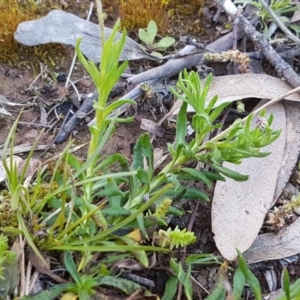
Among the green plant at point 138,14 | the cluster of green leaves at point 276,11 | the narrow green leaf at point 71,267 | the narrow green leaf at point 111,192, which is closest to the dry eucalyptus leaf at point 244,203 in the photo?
the narrow green leaf at point 111,192

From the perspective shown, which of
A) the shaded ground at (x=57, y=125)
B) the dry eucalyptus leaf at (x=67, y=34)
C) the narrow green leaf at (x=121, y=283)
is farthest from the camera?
the dry eucalyptus leaf at (x=67, y=34)

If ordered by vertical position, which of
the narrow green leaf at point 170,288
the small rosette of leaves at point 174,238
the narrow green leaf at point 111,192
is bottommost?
the narrow green leaf at point 170,288

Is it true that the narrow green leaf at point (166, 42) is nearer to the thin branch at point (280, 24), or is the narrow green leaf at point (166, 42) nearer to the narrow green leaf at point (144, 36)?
the narrow green leaf at point (144, 36)

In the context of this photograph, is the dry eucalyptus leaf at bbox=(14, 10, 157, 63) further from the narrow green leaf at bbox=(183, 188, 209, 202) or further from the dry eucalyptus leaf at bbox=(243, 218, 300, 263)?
the dry eucalyptus leaf at bbox=(243, 218, 300, 263)

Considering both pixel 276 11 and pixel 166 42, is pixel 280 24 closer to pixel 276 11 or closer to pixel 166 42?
pixel 276 11

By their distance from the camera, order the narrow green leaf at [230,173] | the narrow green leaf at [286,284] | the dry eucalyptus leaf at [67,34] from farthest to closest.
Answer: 1. the dry eucalyptus leaf at [67,34]
2. the narrow green leaf at [230,173]
3. the narrow green leaf at [286,284]

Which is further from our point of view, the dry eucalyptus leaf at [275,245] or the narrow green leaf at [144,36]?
the narrow green leaf at [144,36]

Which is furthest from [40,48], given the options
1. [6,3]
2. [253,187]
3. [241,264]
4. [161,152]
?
[241,264]
